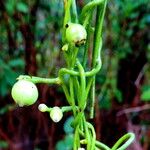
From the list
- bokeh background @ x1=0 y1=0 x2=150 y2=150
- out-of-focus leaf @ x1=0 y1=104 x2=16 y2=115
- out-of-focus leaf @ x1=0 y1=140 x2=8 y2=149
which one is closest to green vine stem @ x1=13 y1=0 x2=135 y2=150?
bokeh background @ x1=0 y1=0 x2=150 y2=150

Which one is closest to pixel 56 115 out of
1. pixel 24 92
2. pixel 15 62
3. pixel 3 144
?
pixel 24 92

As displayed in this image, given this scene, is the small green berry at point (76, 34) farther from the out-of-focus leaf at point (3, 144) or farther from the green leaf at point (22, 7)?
the out-of-focus leaf at point (3, 144)

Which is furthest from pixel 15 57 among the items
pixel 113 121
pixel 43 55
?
pixel 113 121

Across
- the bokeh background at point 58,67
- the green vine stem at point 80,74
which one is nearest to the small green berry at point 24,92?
the green vine stem at point 80,74

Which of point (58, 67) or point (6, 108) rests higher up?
point (58, 67)

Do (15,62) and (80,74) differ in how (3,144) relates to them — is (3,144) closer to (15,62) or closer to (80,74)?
(15,62)
